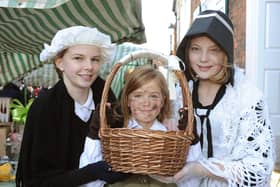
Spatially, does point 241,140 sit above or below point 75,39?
below

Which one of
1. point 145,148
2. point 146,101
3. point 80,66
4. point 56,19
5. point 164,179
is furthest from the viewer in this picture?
point 56,19

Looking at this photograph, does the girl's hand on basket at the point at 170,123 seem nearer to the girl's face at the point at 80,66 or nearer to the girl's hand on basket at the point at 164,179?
the girl's hand on basket at the point at 164,179

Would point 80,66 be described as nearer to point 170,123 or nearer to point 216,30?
point 170,123

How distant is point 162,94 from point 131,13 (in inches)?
55.2

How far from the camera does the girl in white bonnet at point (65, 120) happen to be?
2.02 m

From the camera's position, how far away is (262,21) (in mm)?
5793

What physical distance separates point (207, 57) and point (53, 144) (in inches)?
30.1

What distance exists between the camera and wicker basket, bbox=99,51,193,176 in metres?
1.76

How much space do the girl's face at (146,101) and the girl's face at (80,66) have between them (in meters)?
0.23

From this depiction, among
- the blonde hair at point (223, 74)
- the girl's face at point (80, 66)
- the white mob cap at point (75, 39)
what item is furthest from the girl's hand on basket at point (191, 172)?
the white mob cap at point (75, 39)

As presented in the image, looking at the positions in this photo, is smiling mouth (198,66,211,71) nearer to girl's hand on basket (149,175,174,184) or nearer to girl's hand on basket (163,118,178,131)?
girl's hand on basket (163,118,178,131)

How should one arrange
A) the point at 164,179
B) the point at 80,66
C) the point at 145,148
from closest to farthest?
the point at 145,148 → the point at 164,179 → the point at 80,66

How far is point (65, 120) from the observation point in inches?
83.0

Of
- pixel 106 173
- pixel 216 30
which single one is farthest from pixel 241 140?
pixel 106 173
